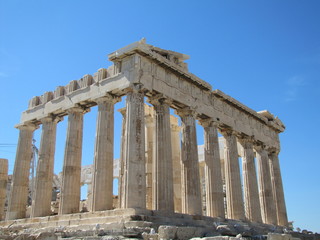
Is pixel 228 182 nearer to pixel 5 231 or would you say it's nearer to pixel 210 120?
pixel 210 120

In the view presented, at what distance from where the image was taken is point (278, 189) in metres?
34.0

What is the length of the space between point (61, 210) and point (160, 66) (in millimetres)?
10041

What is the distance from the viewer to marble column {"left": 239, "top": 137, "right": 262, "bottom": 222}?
29500 millimetres

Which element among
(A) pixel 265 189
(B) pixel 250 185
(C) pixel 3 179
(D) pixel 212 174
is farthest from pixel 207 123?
(C) pixel 3 179

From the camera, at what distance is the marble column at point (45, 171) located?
2483cm

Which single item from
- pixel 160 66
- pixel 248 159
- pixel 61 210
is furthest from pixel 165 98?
pixel 248 159

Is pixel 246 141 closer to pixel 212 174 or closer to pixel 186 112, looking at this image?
pixel 212 174

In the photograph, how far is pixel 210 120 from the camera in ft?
89.1

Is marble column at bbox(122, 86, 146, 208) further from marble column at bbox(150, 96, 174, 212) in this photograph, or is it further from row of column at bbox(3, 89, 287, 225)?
marble column at bbox(150, 96, 174, 212)

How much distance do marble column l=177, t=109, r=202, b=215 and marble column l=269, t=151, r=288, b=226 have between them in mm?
12471

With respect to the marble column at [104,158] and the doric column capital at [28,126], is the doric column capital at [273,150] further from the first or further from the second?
the doric column capital at [28,126]

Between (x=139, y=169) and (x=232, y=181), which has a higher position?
(x=232, y=181)

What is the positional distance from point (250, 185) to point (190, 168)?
825 centimetres

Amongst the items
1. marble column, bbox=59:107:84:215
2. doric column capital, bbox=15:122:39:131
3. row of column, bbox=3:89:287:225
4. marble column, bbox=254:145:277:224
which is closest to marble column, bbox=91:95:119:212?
row of column, bbox=3:89:287:225
